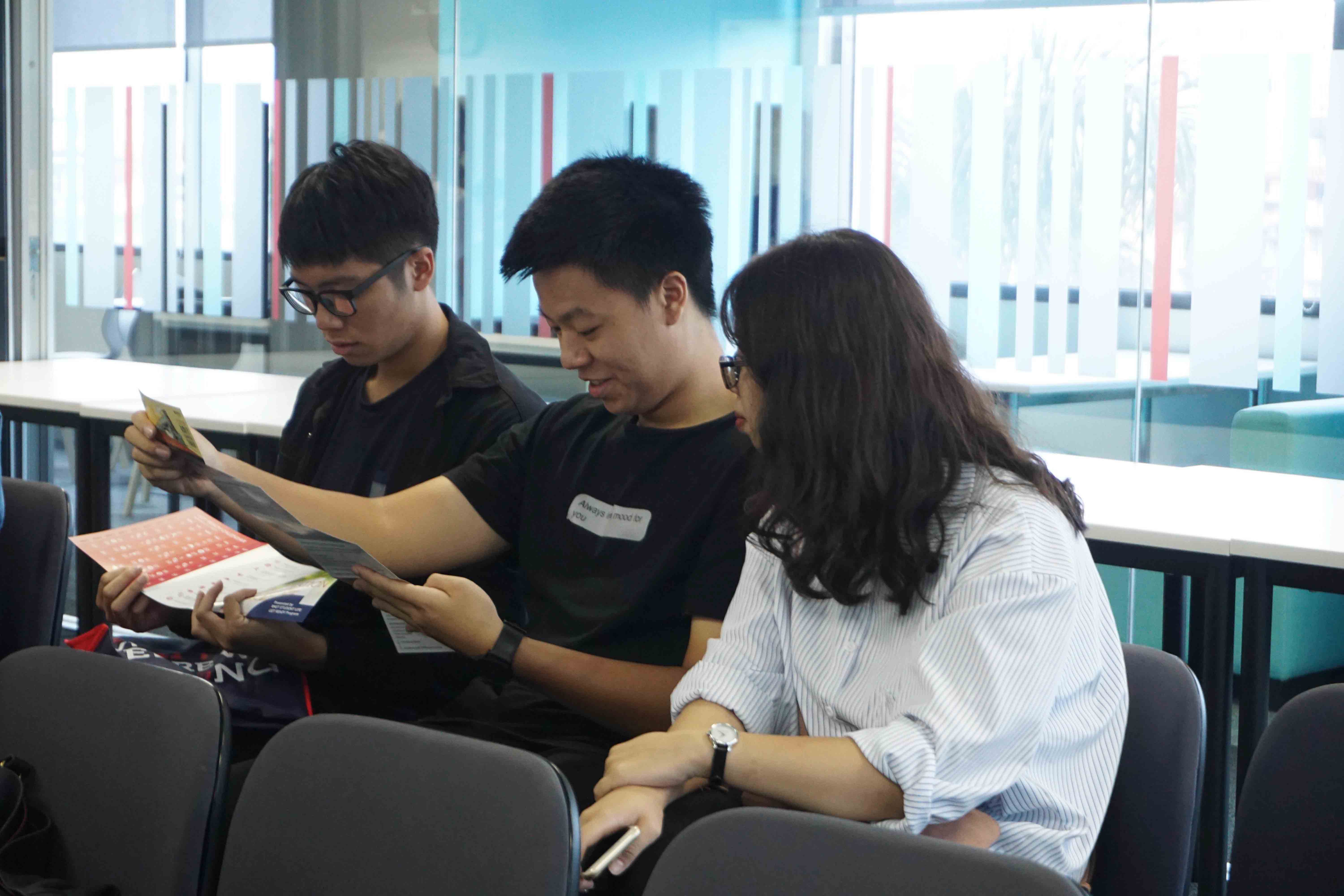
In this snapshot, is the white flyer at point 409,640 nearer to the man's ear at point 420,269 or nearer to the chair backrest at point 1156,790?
the man's ear at point 420,269

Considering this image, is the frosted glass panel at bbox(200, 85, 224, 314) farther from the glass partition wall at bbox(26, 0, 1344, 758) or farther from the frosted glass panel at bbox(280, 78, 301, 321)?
the frosted glass panel at bbox(280, 78, 301, 321)

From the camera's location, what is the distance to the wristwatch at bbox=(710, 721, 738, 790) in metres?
1.21

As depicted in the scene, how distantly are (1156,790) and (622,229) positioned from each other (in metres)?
0.87

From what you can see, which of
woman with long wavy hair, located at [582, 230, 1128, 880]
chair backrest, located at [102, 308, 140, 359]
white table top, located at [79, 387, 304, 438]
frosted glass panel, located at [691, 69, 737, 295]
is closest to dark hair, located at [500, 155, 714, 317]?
woman with long wavy hair, located at [582, 230, 1128, 880]

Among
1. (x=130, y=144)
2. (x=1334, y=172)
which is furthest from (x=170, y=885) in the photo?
(x=130, y=144)

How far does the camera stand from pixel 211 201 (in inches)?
172

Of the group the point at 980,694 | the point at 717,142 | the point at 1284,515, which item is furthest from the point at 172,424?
the point at 717,142

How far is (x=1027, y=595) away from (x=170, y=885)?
854 mm

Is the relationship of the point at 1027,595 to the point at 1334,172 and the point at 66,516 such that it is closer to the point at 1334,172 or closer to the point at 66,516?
the point at 66,516

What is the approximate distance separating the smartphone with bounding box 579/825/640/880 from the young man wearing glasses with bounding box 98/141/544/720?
66cm

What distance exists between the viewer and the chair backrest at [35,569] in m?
2.12

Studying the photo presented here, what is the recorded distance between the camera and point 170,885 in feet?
4.13

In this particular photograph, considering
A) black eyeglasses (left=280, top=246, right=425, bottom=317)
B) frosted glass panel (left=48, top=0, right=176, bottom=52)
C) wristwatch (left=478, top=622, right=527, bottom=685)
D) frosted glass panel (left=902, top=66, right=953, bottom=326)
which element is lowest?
wristwatch (left=478, top=622, right=527, bottom=685)

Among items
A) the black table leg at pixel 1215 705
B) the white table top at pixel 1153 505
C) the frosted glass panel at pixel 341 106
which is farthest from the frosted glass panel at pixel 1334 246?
the frosted glass panel at pixel 341 106
